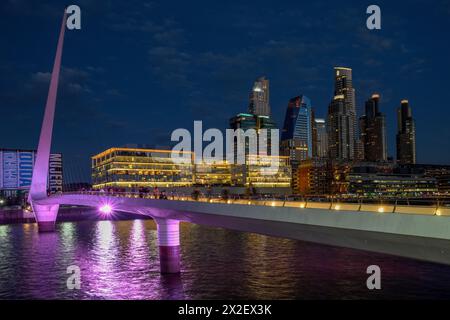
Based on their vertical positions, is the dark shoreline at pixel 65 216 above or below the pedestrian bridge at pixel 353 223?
below

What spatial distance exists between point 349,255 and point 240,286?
18461 mm

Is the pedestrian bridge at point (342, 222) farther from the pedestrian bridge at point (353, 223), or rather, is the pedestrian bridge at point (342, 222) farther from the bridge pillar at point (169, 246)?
the bridge pillar at point (169, 246)

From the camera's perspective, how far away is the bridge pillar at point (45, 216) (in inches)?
3204

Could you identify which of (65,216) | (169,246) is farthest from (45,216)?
(169,246)

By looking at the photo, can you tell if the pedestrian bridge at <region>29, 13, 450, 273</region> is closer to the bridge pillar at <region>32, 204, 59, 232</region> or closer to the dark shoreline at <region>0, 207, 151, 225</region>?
the bridge pillar at <region>32, 204, 59, 232</region>

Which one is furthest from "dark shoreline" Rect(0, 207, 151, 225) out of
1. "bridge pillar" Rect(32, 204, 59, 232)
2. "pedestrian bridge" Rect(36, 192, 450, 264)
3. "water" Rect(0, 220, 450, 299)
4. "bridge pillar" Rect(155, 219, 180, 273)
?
"pedestrian bridge" Rect(36, 192, 450, 264)

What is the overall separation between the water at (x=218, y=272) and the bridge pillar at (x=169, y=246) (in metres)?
1.02

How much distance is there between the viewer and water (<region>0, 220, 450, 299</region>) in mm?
31344

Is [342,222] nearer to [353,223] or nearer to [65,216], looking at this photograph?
[353,223]

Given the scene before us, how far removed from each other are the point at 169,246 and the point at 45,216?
52664 millimetres

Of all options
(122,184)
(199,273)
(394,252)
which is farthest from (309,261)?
(122,184)

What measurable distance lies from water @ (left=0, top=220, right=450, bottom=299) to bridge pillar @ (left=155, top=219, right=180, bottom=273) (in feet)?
→ 3.35

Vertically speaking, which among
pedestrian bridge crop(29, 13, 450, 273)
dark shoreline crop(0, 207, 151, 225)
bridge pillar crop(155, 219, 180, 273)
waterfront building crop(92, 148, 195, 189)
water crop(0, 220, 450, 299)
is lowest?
dark shoreline crop(0, 207, 151, 225)

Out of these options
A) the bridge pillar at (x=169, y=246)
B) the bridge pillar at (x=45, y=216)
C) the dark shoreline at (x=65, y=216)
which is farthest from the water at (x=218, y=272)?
the dark shoreline at (x=65, y=216)
